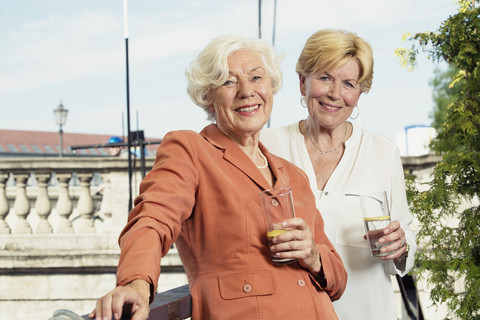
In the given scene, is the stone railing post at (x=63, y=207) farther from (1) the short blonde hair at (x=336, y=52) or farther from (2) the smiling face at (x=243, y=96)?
(2) the smiling face at (x=243, y=96)

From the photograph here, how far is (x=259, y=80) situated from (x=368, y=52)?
76 centimetres

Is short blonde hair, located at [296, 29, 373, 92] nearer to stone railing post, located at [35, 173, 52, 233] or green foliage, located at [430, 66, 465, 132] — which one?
stone railing post, located at [35, 173, 52, 233]

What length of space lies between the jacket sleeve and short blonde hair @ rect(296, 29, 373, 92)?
94 centimetres

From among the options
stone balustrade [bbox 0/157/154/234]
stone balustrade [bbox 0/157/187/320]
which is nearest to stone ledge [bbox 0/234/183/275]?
stone balustrade [bbox 0/157/187/320]

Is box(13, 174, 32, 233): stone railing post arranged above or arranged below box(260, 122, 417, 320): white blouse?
above

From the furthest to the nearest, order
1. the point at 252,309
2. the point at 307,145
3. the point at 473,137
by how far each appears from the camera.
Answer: the point at 473,137 → the point at 307,145 → the point at 252,309

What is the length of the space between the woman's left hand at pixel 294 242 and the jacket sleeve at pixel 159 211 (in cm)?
25

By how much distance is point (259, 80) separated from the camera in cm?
215

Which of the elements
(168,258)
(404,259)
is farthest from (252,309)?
(168,258)

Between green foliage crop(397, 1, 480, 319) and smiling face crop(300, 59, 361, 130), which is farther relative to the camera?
green foliage crop(397, 1, 480, 319)

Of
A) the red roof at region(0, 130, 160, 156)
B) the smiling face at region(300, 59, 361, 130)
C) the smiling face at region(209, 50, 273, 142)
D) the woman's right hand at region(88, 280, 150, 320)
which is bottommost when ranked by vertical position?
the woman's right hand at region(88, 280, 150, 320)

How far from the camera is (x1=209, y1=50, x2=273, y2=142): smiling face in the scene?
2113 mm

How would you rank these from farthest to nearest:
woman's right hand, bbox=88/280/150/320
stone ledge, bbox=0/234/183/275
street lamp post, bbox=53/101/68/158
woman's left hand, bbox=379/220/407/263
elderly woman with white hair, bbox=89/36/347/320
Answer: street lamp post, bbox=53/101/68/158
stone ledge, bbox=0/234/183/275
woman's left hand, bbox=379/220/407/263
elderly woman with white hair, bbox=89/36/347/320
woman's right hand, bbox=88/280/150/320

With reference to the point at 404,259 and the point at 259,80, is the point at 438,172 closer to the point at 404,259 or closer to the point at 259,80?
the point at 404,259
